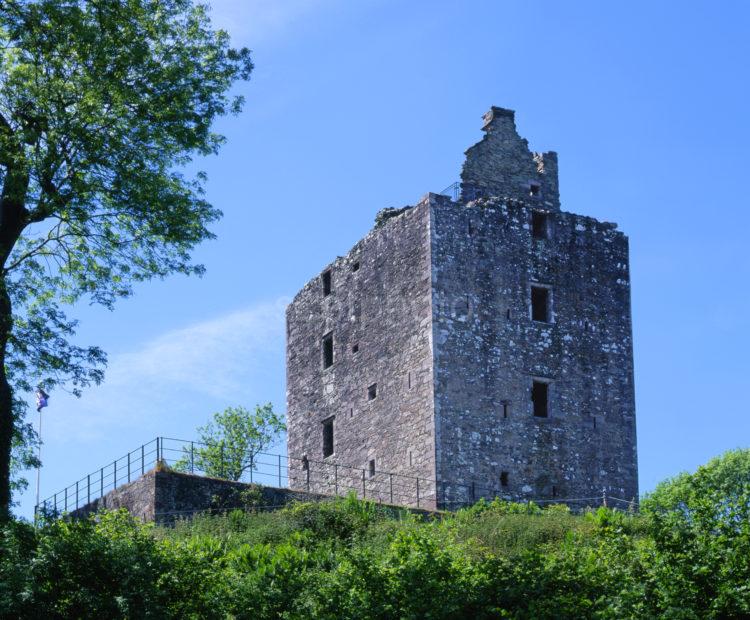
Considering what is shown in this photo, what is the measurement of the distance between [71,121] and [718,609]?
47.7 ft

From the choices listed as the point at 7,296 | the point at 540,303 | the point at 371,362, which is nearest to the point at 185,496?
the point at 371,362

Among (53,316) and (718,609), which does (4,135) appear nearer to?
(53,316)

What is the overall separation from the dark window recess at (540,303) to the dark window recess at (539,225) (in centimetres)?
156

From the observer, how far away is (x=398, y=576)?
27578 mm

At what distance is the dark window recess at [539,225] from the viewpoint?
145 feet

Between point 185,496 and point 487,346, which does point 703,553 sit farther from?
point 487,346

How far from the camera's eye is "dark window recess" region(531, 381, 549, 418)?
42.5 meters

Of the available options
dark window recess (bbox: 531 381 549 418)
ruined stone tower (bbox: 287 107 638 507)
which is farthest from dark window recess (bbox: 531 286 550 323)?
dark window recess (bbox: 531 381 549 418)

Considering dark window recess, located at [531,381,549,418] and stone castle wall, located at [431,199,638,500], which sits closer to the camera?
stone castle wall, located at [431,199,638,500]

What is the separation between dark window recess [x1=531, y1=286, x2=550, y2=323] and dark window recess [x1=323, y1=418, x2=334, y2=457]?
676 centimetres

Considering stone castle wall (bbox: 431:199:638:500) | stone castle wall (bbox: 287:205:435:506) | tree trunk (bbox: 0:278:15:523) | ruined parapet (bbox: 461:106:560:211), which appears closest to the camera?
tree trunk (bbox: 0:278:15:523)

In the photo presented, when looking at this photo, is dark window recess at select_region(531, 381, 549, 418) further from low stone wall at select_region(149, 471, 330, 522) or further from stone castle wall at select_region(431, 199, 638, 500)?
low stone wall at select_region(149, 471, 330, 522)

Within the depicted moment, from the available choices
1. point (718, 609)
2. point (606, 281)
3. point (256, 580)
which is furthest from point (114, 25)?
point (606, 281)

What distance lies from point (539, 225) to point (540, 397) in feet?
16.5
